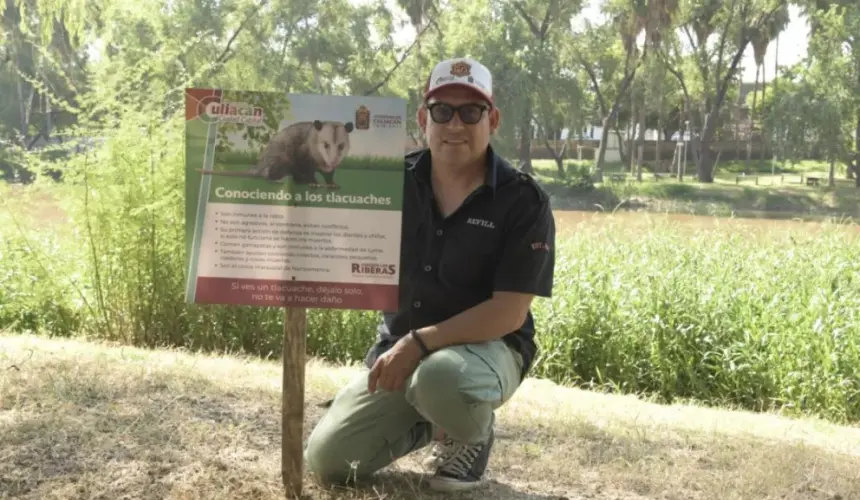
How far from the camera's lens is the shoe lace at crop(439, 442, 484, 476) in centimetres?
268

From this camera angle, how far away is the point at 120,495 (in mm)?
2480

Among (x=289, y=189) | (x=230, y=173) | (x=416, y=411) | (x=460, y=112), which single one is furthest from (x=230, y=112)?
(x=416, y=411)

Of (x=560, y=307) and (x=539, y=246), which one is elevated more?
(x=539, y=246)

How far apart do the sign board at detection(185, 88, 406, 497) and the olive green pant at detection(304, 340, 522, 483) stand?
1.13 ft

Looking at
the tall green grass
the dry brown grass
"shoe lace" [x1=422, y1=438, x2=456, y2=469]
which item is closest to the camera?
the dry brown grass

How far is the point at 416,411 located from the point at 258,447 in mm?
610

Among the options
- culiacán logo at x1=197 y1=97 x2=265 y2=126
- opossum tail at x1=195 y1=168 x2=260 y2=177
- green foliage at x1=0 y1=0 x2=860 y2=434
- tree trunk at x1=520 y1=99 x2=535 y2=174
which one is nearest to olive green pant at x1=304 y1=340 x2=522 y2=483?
green foliage at x1=0 y1=0 x2=860 y2=434

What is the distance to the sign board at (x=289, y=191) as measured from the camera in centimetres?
240

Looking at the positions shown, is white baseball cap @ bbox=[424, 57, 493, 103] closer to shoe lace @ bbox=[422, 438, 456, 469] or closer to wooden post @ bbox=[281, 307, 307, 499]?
wooden post @ bbox=[281, 307, 307, 499]

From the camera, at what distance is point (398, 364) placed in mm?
2527

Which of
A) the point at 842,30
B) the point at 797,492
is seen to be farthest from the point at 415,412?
the point at 842,30

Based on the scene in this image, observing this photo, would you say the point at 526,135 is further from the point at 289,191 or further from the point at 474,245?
the point at 289,191

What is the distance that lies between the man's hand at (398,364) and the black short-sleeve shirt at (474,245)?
208 mm

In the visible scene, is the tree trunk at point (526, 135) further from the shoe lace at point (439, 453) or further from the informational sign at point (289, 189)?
the informational sign at point (289, 189)
